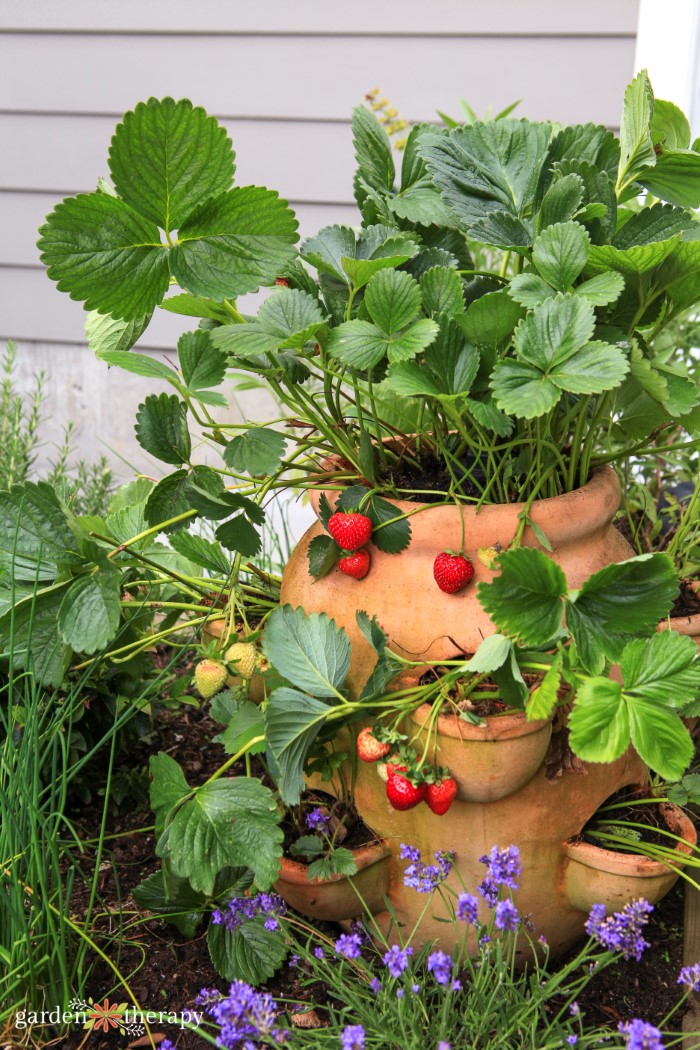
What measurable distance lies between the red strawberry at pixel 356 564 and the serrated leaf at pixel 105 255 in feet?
1.00

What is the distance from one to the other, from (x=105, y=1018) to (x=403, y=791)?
1.15ft

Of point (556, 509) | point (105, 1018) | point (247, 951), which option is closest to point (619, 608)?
point (556, 509)

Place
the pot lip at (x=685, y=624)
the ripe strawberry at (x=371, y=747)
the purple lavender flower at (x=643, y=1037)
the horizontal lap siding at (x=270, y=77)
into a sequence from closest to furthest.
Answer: the purple lavender flower at (x=643, y=1037)
the ripe strawberry at (x=371, y=747)
the pot lip at (x=685, y=624)
the horizontal lap siding at (x=270, y=77)

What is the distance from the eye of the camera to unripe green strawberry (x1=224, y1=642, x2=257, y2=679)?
102 centimetres

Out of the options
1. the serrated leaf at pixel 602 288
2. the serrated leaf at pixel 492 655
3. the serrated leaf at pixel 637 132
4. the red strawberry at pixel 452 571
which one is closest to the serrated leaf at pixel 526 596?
the serrated leaf at pixel 492 655

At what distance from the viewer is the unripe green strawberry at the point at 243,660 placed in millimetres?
1024

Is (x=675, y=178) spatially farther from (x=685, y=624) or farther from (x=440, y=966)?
(x=440, y=966)

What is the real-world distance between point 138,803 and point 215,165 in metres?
0.78

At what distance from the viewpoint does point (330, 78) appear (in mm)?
2535

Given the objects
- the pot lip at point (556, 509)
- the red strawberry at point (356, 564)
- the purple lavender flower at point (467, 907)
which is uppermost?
the pot lip at point (556, 509)

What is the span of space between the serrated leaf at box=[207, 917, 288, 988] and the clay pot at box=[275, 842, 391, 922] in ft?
0.14

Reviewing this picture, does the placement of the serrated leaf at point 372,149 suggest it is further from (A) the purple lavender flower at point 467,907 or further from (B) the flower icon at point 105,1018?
(B) the flower icon at point 105,1018

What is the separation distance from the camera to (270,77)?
2.58 metres

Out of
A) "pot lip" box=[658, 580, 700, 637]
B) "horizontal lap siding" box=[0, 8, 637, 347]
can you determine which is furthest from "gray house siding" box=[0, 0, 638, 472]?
"pot lip" box=[658, 580, 700, 637]
